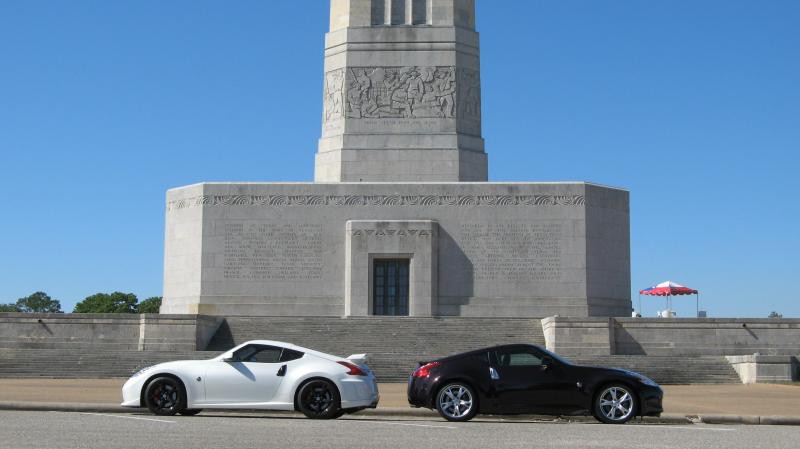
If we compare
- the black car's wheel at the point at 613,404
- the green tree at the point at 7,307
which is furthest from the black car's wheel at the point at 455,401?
the green tree at the point at 7,307

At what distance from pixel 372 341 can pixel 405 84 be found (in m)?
11.6

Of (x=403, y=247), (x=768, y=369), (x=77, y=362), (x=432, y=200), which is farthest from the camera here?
(x=432, y=200)

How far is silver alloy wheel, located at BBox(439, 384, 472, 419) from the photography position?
16.5 meters

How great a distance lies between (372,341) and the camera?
3322 centimetres

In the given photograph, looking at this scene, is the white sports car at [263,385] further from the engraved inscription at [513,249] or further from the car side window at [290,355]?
the engraved inscription at [513,249]

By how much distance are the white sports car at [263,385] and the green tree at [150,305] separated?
6865cm

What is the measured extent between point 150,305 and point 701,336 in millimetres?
59039

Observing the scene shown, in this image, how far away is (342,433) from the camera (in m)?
13.8

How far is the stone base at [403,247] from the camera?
3816cm

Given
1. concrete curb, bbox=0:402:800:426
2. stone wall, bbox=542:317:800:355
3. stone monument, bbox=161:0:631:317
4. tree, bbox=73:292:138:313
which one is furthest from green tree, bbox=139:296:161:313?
concrete curb, bbox=0:402:800:426

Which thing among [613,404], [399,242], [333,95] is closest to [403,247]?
[399,242]

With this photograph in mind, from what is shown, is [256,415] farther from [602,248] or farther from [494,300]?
[602,248]

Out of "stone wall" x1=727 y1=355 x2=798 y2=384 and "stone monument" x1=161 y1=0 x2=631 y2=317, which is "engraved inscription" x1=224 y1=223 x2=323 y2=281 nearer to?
"stone monument" x1=161 y1=0 x2=631 y2=317

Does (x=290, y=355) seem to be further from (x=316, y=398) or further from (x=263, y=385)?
(x=316, y=398)
